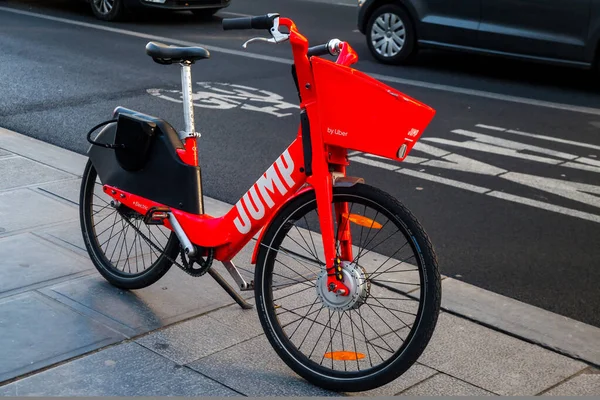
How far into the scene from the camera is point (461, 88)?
10578 millimetres

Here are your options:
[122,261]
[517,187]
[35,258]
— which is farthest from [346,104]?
[517,187]

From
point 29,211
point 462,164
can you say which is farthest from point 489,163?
point 29,211

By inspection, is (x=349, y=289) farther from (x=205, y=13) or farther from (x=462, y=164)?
(x=205, y=13)

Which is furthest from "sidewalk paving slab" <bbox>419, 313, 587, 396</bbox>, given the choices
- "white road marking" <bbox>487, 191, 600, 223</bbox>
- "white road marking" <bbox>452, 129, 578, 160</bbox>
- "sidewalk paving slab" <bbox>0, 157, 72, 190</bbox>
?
"white road marking" <bbox>452, 129, 578, 160</bbox>

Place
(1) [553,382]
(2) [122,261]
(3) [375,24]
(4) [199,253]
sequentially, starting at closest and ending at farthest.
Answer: (1) [553,382], (4) [199,253], (2) [122,261], (3) [375,24]

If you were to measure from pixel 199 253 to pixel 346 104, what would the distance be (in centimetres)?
114

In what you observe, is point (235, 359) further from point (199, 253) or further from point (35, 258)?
point (35, 258)

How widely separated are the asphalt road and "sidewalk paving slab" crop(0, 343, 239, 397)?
1965mm

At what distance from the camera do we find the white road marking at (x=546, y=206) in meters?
6.41

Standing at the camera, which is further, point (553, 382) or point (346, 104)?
point (553, 382)

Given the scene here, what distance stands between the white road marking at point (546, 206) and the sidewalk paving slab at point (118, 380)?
11.3ft

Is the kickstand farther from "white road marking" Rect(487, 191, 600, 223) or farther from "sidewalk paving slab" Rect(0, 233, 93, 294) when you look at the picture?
"white road marking" Rect(487, 191, 600, 223)

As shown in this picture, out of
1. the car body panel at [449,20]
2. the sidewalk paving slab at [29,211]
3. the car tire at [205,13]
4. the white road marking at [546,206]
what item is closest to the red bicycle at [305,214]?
the sidewalk paving slab at [29,211]

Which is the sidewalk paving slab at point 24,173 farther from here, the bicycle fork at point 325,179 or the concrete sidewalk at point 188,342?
the bicycle fork at point 325,179
